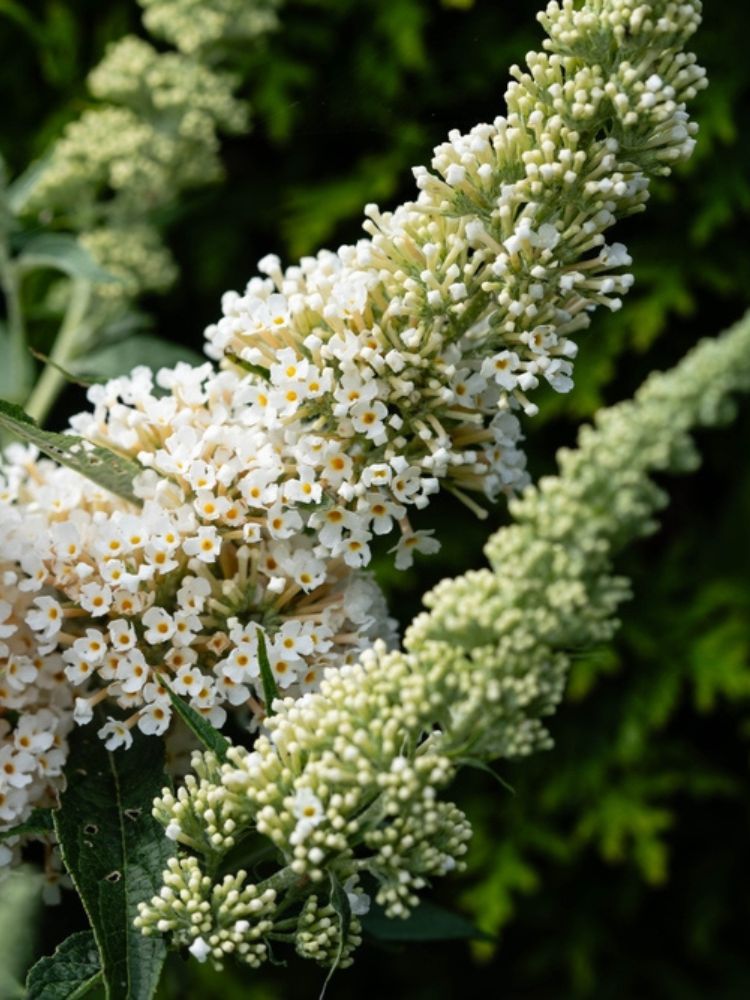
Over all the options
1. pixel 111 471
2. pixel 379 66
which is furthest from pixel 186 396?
pixel 379 66

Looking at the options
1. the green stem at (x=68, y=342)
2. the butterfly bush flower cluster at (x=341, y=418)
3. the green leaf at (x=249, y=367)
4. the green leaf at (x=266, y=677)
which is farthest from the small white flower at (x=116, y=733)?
the green stem at (x=68, y=342)

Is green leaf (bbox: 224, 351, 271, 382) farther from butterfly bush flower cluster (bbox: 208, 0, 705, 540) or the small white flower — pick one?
the small white flower

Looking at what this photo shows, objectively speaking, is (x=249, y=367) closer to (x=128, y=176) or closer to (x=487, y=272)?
(x=487, y=272)

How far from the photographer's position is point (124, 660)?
755 millimetres

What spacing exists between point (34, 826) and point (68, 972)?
9 cm

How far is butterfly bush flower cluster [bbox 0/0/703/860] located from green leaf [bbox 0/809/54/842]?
17 millimetres

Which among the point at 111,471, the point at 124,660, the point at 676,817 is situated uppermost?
the point at 111,471

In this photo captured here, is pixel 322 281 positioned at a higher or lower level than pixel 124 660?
higher

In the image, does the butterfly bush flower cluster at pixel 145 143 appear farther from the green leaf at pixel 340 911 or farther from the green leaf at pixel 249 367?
the green leaf at pixel 340 911

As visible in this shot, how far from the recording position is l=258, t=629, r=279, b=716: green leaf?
2.27ft

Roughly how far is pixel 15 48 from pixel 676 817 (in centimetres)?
173

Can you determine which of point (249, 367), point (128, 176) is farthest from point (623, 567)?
point (249, 367)

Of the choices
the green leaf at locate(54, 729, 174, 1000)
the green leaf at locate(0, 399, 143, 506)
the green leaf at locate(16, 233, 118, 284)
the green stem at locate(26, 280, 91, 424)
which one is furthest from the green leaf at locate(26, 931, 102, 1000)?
the green stem at locate(26, 280, 91, 424)

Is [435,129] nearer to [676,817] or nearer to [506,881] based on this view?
[506,881]
